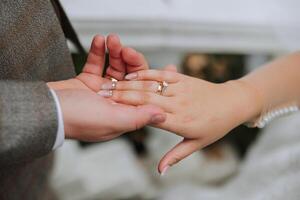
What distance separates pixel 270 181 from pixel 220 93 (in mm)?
377

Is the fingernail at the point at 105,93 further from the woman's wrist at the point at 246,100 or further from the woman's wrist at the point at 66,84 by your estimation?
the woman's wrist at the point at 246,100

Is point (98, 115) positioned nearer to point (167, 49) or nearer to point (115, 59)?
point (115, 59)

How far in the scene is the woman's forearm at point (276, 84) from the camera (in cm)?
66

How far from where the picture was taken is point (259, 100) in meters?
0.65

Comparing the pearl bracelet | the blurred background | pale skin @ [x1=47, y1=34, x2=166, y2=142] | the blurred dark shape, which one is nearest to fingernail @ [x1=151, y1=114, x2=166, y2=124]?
pale skin @ [x1=47, y1=34, x2=166, y2=142]

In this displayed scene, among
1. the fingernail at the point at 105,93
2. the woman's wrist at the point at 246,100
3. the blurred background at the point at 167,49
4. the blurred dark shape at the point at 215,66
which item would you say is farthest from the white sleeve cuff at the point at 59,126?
the blurred dark shape at the point at 215,66

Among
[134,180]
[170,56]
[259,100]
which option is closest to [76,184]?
[134,180]

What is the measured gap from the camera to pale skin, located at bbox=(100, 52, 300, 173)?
563mm

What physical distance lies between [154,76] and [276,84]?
206 millimetres

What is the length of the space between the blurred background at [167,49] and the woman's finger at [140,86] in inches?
22.3

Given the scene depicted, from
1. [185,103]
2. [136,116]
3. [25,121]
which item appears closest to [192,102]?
[185,103]

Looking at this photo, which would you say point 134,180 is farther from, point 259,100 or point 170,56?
point 259,100

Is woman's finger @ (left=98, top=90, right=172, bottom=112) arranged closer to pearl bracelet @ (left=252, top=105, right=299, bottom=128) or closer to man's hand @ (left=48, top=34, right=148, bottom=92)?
man's hand @ (left=48, top=34, right=148, bottom=92)

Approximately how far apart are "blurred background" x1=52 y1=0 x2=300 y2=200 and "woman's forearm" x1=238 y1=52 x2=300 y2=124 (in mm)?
506
